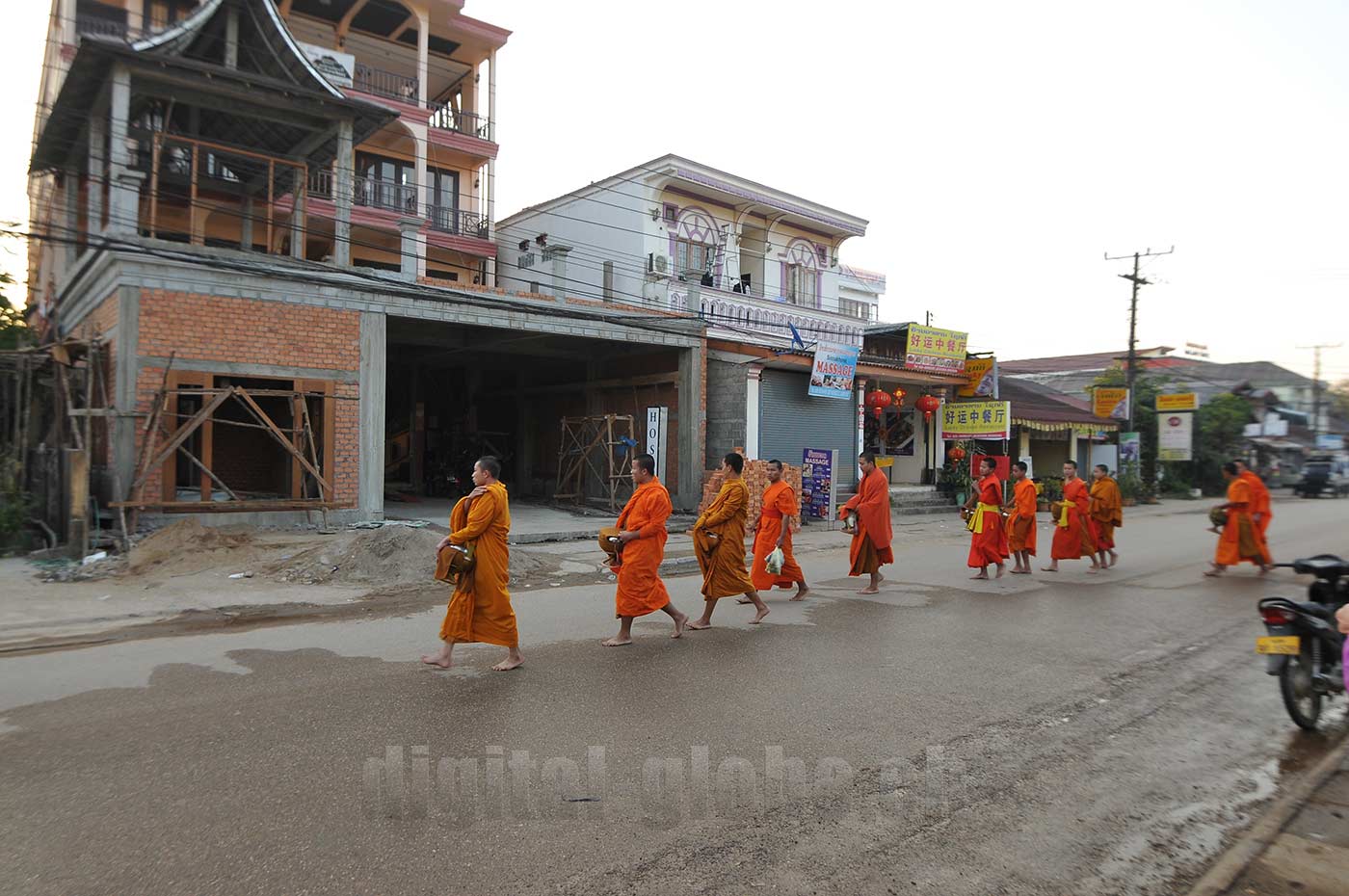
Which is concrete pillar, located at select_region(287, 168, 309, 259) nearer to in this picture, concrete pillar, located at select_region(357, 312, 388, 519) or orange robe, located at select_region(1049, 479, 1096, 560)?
concrete pillar, located at select_region(357, 312, 388, 519)

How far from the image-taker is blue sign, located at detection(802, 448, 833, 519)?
60.6ft

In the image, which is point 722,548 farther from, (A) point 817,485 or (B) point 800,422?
(B) point 800,422

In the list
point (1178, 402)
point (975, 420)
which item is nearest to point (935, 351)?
point (975, 420)

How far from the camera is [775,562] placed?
344 inches

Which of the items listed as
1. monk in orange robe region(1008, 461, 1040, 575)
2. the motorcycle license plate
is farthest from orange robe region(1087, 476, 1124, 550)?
the motorcycle license plate

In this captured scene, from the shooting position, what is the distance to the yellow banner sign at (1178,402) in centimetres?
3098

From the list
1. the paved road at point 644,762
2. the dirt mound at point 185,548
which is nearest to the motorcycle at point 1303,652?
the paved road at point 644,762

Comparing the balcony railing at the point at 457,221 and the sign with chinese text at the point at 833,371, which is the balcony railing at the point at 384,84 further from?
the sign with chinese text at the point at 833,371

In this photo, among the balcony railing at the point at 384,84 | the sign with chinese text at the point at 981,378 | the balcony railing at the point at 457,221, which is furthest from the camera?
the balcony railing at the point at 457,221

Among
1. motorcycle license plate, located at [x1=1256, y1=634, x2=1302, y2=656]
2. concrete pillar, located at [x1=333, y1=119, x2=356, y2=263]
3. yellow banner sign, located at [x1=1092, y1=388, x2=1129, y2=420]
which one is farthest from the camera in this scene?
yellow banner sign, located at [x1=1092, y1=388, x2=1129, y2=420]

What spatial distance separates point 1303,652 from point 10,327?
921 inches

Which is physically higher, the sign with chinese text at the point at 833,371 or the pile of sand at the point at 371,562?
the sign with chinese text at the point at 833,371

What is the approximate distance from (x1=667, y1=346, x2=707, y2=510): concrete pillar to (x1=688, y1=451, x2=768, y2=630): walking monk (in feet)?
33.6

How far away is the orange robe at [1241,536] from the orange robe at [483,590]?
10.2 metres
